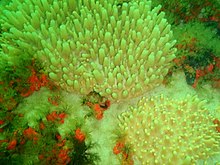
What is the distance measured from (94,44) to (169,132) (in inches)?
70.2

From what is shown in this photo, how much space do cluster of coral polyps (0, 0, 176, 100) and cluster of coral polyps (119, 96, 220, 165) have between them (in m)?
0.47

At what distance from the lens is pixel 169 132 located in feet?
11.2

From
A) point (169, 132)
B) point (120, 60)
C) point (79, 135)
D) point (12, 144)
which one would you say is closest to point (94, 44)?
point (120, 60)

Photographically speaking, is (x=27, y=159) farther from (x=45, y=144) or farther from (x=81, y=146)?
(x=81, y=146)

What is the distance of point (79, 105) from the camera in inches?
156

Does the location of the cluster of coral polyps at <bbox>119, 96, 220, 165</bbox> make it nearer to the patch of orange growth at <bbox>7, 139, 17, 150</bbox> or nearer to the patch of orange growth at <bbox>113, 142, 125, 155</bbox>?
the patch of orange growth at <bbox>113, 142, 125, 155</bbox>

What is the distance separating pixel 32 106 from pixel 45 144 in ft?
2.32

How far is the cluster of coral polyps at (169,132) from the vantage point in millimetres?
3336

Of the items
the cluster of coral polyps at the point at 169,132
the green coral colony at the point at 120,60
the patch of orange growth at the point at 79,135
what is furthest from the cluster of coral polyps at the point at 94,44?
the patch of orange growth at the point at 79,135

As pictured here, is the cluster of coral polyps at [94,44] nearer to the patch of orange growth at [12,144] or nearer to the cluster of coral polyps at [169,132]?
the cluster of coral polyps at [169,132]

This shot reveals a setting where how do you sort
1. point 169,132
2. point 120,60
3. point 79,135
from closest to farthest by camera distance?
point 169,132
point 79,135
point 120,60

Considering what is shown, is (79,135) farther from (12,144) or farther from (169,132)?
(169,132)

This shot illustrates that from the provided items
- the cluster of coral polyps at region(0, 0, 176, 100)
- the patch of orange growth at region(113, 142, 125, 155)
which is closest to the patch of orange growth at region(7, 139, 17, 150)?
the cluster of coral polyps at region(0, 0, 176, 100)

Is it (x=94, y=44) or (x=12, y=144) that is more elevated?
(x=94, y=44)
